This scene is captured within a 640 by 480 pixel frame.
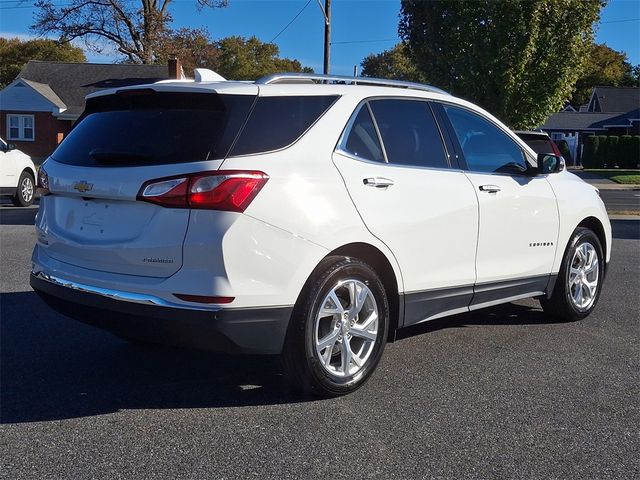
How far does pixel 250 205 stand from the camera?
12.8 ft

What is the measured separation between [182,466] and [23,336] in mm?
2801

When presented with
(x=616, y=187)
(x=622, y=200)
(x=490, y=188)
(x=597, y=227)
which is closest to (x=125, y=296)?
(x=490, y=188)

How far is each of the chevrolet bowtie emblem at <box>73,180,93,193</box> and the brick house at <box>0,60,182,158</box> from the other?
3729cm

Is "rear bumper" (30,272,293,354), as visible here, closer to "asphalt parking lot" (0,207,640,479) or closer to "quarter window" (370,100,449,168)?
"asphalt parking lot" (0,207,640,479)

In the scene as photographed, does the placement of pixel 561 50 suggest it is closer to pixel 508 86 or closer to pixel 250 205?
pixel 508 86

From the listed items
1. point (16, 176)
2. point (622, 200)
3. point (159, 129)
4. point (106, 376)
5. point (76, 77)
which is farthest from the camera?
point (76, 77)

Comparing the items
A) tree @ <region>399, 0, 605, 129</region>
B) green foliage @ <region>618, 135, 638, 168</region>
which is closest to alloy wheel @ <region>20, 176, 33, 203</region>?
tree @ <region>399, 0, 605, 129</region>

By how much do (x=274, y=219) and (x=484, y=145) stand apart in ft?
8.05

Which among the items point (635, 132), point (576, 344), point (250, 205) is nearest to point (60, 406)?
point (250, 205)

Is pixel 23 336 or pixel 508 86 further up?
pixel 508 86

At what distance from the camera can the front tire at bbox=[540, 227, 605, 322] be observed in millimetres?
6320

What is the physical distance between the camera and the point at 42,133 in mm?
41156

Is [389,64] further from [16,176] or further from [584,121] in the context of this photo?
[16,176]

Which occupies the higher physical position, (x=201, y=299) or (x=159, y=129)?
(x=159, y=129)
